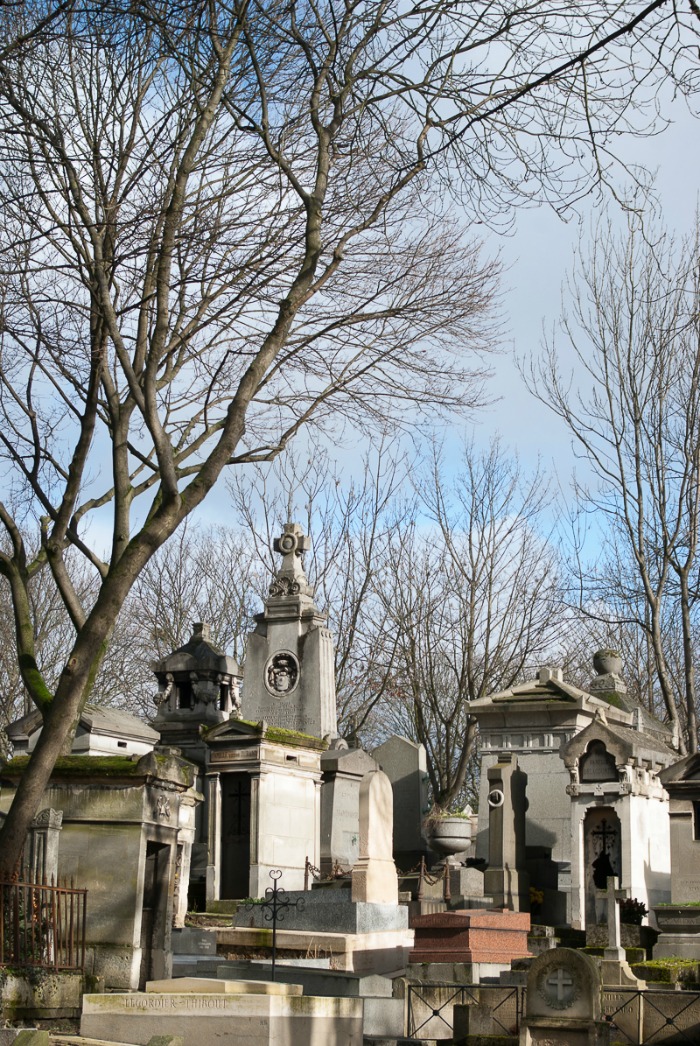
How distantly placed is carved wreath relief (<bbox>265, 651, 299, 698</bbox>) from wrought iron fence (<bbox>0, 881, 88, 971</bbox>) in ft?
46.9

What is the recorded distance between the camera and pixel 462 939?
1441 cm

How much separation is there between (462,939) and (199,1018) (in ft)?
19.8

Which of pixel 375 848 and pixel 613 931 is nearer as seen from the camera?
pixel 613 931

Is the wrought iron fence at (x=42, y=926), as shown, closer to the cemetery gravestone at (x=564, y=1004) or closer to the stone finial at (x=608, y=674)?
the cemetery gravestone at (x=564, y=1004)

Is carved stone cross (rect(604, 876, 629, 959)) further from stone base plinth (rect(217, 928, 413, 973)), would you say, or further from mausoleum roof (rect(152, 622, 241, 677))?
mausoleum roof (rect(152, 622, 241, 677))

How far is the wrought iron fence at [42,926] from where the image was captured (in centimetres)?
916

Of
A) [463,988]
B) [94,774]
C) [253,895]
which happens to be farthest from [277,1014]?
[253,895]

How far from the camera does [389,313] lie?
12180 millimetres

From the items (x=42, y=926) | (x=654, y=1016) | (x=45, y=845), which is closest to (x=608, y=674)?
(x=654, y=1016)

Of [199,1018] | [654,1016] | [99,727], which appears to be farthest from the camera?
[99,727]

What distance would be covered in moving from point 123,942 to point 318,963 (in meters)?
4.98

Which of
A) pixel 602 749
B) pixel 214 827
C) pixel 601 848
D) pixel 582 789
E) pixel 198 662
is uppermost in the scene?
pixel 198 662

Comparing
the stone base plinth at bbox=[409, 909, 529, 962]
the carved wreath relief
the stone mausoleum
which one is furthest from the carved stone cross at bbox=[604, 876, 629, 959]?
the carved wreath relief

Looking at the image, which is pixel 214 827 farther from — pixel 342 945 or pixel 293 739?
pixel 342 945
